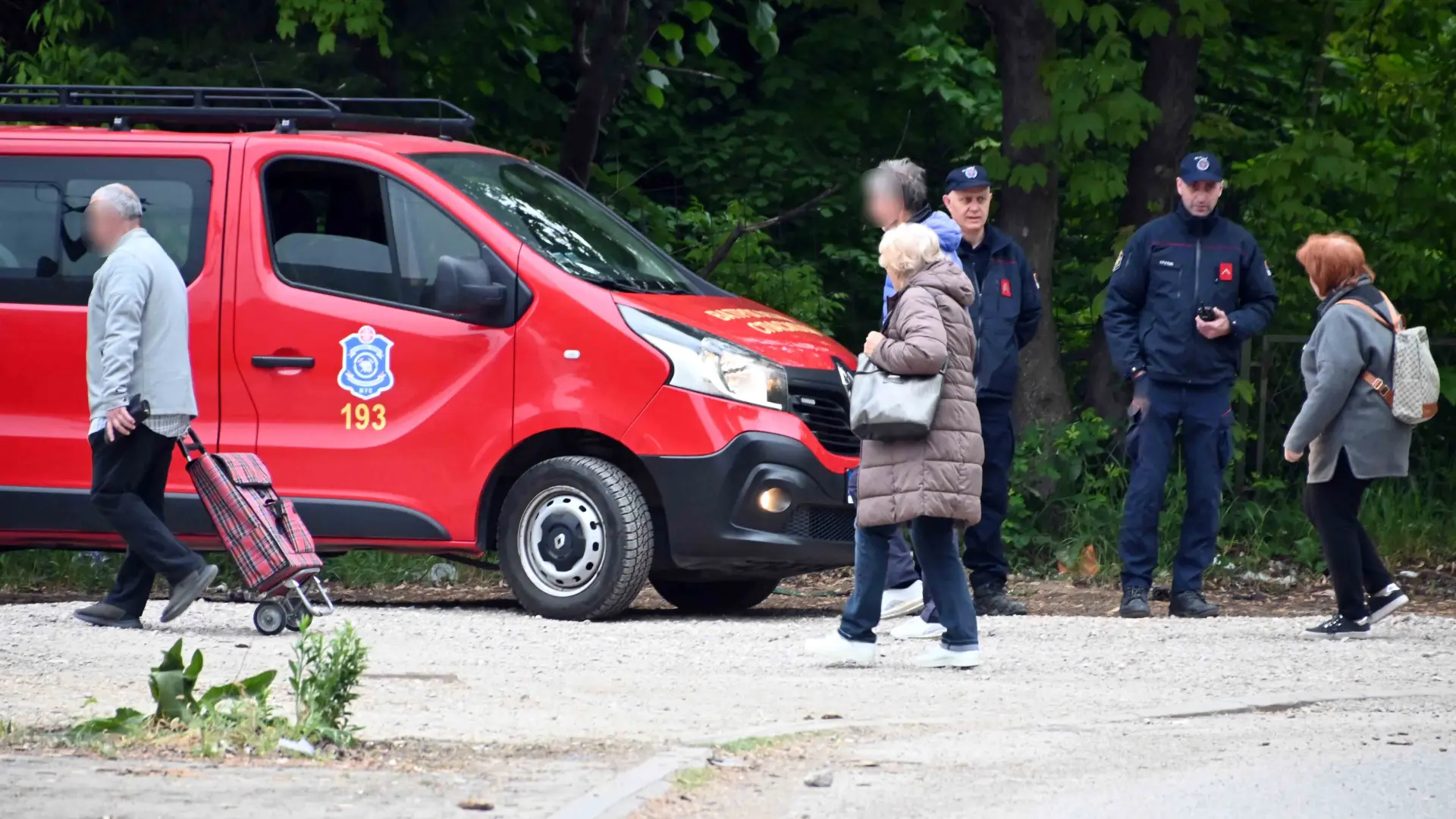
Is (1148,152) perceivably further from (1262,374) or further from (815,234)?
(815,234)

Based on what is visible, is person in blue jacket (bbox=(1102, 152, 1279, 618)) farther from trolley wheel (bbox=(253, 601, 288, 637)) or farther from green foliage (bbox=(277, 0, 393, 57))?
green foliage (bbox=(277, 0, 393, 57))

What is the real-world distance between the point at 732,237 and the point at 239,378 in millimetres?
4780

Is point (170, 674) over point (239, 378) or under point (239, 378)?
under

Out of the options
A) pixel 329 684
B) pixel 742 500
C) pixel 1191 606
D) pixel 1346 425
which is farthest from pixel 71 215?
pixel 1346 425

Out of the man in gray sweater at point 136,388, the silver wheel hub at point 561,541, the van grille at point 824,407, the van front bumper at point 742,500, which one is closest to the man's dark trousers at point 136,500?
the man in gray sweater at point 136,388

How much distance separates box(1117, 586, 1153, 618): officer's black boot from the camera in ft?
31.7

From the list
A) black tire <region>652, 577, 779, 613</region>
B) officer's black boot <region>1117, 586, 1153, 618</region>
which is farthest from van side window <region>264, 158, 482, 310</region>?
officer's black boot <region>1117, 586, 1153, 618</region>

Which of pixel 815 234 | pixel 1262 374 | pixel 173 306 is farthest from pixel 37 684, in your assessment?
pixel 815 234

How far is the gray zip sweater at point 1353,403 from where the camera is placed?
8.88 meters

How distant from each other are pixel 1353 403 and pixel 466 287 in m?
3.60

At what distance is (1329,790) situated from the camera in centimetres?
562

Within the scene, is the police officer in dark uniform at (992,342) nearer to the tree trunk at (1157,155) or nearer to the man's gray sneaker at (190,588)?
the tree trunk at (1157,155)

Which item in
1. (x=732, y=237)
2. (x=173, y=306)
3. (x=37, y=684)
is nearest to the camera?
(x=37, y=684)

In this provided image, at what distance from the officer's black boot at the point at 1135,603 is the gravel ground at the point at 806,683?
0.24 metres
